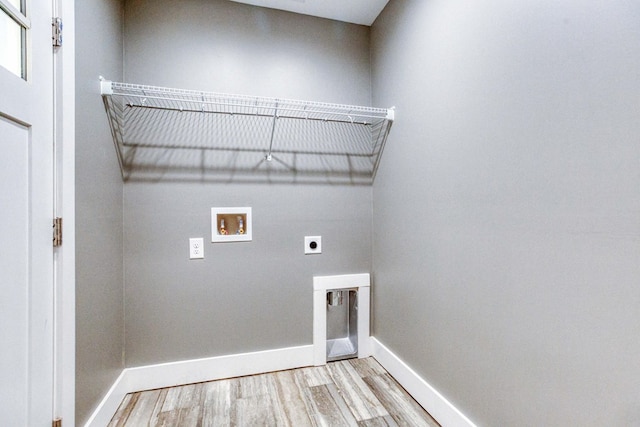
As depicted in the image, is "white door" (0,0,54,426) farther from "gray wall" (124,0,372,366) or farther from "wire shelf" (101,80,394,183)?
"gray wall" (124,0,372,366)

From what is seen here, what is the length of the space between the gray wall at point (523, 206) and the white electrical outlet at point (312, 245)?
62cm

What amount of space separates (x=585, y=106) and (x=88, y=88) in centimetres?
202

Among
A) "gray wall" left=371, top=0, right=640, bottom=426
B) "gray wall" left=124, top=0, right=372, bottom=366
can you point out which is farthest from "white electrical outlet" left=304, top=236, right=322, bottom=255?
"gray wall" left=371, top=0, right=640, bottom=426

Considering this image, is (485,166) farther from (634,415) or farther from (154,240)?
(154,240)

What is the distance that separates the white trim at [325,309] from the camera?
2076 mm

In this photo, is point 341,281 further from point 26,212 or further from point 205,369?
point 26,212

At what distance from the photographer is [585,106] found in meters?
0.89

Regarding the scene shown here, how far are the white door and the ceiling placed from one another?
1317 mm

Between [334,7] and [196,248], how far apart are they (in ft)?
6.32

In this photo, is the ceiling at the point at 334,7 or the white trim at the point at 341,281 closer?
the ceiling at the point at 334,7

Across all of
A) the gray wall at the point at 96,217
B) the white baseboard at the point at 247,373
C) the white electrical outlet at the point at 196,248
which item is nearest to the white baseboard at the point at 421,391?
the white baseboard at the point at 247,373

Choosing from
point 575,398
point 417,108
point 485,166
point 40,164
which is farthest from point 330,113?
point 575,398

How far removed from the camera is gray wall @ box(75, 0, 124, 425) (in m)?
1.28

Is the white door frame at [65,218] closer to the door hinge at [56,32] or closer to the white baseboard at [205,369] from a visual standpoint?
the door hinge at [56,32]
